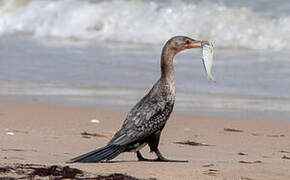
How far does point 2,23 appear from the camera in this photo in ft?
85.7

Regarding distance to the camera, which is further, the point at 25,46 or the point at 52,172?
the point at 25,46

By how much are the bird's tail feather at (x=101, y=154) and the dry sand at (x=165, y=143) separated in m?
0.12

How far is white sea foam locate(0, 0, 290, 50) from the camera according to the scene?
20.1 meters

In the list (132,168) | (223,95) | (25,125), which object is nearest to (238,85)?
(223,95)

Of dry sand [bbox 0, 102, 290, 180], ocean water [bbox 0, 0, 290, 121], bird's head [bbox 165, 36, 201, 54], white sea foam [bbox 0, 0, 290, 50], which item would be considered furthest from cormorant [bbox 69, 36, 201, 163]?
white sea foam [bbox 0, 0, 290, 50]

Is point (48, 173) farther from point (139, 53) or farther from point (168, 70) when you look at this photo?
point (139, 53)

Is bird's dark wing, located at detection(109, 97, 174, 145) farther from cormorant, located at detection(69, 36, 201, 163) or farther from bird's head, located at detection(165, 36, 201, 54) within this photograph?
bird's head, located at detection(165, 36, 201, 54)

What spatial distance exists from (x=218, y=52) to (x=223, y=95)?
17.9ft

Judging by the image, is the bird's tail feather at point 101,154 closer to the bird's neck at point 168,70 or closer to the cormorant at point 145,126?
the cormorant at point 145,126

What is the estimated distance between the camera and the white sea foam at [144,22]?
2006 centimetres

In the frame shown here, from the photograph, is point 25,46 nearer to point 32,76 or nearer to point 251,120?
point 32,76

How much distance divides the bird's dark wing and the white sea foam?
11.0m

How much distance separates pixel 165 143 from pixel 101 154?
1933 millimetres

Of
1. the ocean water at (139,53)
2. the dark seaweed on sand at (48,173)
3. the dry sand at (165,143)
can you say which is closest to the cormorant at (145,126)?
the dry sand at (165,143)
